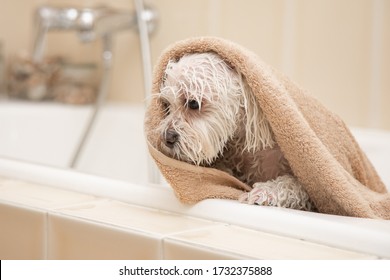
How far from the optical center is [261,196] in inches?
35.6

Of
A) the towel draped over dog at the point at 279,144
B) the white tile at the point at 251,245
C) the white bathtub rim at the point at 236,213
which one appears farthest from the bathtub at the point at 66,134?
the white tile at the point at 251,245

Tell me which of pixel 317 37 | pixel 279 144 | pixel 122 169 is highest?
pixel 317 37

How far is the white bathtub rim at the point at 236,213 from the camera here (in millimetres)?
725

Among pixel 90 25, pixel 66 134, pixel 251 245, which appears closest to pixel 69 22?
pixel 90 25

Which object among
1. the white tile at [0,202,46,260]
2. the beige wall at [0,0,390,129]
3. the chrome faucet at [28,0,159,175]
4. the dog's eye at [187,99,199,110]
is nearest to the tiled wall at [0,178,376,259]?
the white tile at [0,202,46,260]

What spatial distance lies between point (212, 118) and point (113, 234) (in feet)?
0.71

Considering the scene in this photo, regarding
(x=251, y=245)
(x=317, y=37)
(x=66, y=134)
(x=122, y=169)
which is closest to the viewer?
(x=251, y=245)

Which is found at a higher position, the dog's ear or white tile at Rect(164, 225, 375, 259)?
the dog's ear

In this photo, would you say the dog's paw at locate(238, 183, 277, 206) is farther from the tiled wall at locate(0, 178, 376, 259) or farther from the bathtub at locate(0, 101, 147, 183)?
the bathtub at locate(0, 101, 147, 183)

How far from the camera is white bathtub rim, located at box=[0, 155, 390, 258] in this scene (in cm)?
72

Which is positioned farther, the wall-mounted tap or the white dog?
the wall-mounted tap

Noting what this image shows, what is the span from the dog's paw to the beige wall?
27.7 inches

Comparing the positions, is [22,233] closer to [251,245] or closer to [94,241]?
[94,241]

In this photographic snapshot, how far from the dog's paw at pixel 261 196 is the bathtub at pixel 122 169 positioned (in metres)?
0.05
